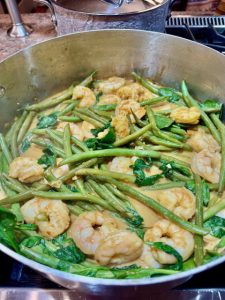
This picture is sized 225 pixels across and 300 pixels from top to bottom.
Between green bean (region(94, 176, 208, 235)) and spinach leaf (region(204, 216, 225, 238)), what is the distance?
0.12 m

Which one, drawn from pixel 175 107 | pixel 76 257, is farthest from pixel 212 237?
pixel 175 107

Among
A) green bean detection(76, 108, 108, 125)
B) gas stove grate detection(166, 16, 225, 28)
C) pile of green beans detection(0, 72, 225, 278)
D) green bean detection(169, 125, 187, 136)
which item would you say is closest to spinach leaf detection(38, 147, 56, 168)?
pile of green beans detection(0, 72, 225, 278)

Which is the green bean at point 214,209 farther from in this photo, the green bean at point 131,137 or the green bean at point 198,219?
the green bean at point 131,137

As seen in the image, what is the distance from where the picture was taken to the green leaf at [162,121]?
1.75m

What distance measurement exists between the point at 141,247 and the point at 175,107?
99 cm

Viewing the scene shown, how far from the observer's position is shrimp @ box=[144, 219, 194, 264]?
1.17 metres

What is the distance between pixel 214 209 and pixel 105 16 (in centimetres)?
122

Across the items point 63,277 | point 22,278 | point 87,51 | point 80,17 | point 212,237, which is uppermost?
point 80,17

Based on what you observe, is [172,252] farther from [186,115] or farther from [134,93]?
[134,93]

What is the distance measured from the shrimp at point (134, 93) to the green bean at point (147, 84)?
36 millimetres

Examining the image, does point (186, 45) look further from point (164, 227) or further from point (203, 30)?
point (164, 227)

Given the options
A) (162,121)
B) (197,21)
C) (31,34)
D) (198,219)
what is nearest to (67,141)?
(162,121)

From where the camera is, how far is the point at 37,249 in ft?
4.04

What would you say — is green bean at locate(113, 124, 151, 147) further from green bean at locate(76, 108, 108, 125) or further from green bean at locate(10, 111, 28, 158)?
green bean at locate(10, 111, 28, 158)
